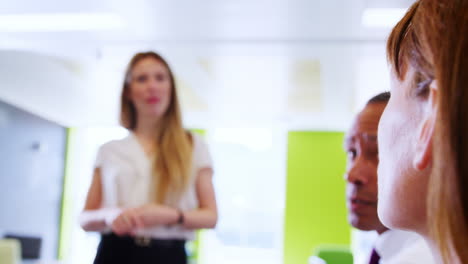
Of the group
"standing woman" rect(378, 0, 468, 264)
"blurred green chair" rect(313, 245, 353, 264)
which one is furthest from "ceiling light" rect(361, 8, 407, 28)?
"standing woman" rect(378, 0, 468, 264)

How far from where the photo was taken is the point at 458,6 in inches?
13.5

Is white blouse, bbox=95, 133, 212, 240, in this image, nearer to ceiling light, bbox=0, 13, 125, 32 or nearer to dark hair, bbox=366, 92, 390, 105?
dark hair, bbox=366, 92, 390, 105

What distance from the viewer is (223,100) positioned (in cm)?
518

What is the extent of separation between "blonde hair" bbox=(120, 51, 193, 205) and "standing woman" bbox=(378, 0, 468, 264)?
542 mm

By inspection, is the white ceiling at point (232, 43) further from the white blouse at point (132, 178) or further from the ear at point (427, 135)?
the ear at point (427, 135)

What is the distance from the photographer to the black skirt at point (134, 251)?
0.84 metres

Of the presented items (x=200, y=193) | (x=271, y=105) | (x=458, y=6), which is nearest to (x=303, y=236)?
(x=271, y=105)

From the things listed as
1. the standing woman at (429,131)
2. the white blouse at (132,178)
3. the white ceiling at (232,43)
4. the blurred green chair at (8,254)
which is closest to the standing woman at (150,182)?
the white blouse at (132,178)

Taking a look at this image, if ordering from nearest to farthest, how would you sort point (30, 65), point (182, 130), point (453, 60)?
point (453, 60)
point (182, 130)
point (30, 65)

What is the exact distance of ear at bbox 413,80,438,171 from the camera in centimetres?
33

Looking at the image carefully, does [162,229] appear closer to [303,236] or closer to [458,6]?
[458,6]

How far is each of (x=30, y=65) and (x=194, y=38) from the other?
1.98 m

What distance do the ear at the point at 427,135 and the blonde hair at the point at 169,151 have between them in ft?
2.01

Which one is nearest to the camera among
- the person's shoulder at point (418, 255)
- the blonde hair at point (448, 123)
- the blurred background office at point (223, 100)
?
the blonde hair at point (448, 123)
